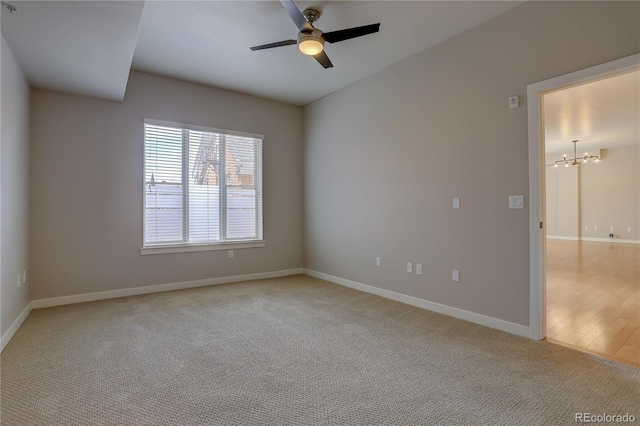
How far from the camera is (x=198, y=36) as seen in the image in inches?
133

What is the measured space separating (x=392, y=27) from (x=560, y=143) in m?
8.14

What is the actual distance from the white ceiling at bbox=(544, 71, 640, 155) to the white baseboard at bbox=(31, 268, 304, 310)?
4.84m

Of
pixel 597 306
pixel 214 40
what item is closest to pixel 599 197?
pixel 597 306

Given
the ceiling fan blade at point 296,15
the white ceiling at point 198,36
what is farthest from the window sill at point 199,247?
the ceiling fan blade at point 296,15

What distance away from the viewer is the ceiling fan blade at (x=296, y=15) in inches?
93.8

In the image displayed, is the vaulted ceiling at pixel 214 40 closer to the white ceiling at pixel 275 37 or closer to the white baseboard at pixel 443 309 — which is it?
the white ceiling at pixel 275 37

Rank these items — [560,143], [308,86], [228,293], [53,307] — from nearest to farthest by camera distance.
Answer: [53,307] < [228,293] < [308,86] < [560,143]

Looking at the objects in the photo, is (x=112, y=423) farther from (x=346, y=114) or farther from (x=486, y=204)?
(x=346, y=114)

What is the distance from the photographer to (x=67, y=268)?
3926 mm

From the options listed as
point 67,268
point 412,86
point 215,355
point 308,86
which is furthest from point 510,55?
point 67,268

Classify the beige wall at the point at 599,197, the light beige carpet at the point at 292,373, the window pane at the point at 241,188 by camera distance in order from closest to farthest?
the light beige carpet at the point at 292,373, the window pane at the point at 241,188, the beige wall at the point at 599,197

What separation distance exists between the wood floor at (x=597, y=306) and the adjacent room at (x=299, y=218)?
4cm

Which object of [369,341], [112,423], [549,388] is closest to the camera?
[112,423]

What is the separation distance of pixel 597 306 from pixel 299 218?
430 centimetres
